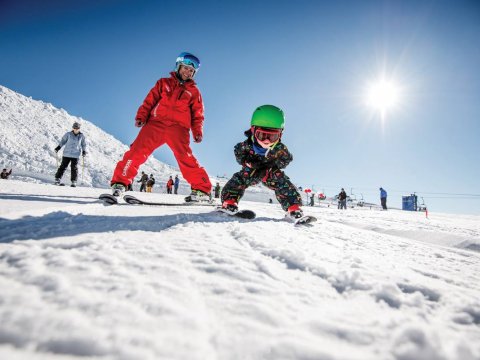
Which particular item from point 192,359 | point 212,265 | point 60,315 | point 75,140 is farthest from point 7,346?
point 75,140

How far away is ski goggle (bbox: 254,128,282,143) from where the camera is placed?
9.27 ft

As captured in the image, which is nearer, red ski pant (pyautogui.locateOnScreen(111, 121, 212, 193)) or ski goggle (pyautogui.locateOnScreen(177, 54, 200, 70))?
red ski pant (pyautogui.locateOnScreen(111, 121, 212, 193))

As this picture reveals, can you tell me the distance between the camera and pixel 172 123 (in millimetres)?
3189

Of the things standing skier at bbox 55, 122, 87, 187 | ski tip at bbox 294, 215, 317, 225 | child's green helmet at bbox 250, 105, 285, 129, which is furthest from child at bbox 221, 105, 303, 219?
standing skier at bbox 55, 122, 87, 187

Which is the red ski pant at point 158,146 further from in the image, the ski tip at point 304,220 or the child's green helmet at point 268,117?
the ski tip at point 304,220

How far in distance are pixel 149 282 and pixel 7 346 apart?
27 cm

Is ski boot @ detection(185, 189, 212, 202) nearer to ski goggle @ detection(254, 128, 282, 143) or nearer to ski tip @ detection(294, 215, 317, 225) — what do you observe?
ski goggle @ detection(254, 128, 282, 143)

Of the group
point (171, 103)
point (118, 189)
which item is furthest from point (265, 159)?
point (118, 189)

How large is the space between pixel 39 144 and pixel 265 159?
35.8 m

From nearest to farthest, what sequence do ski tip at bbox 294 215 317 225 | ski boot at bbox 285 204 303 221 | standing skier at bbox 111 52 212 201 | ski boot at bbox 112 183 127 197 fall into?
1. ski tip at bbox 294 215 317 225
2. ski boot at bbox 285 204 303 221
3. ski boot at bbox 112 183 127 197
4. standing skier at bbox 111 52 212 201

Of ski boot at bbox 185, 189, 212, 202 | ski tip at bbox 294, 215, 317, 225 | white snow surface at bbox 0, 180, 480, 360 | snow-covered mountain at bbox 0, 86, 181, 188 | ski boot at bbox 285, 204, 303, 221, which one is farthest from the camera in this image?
snow-covered mountain at bbox 0, 86, 181, 188

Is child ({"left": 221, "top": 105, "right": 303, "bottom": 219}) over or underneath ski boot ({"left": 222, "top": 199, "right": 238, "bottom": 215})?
over

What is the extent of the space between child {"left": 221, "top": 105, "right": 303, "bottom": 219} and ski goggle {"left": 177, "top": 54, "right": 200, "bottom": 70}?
3.70 feet

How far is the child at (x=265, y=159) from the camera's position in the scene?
2822 mm
